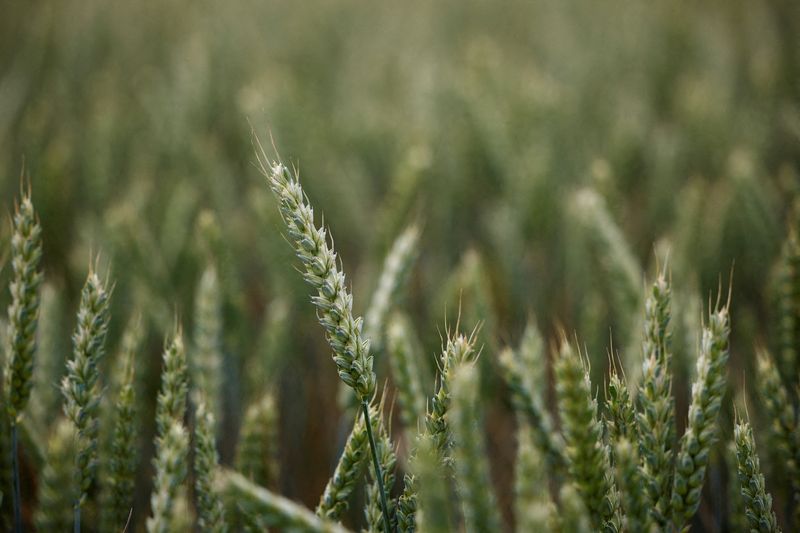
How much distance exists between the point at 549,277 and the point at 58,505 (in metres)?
1.69

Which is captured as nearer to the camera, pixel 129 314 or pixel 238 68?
pixel 129 314

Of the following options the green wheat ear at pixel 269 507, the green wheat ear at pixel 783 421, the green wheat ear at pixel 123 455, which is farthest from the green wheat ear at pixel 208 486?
the green wheat ear at pixel 783 421

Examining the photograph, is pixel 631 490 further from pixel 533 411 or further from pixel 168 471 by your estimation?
pixel 168 471

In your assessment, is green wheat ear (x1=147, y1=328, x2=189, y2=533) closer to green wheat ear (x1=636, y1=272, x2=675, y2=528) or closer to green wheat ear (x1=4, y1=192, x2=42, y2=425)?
green wheat ear (x1=4, y1=192, x2=42, y2=425)

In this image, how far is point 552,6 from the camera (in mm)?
4289

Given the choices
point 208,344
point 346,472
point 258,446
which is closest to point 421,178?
point 208,344

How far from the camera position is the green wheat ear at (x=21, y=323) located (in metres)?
0.80

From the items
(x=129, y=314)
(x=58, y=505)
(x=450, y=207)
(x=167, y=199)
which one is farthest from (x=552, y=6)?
(x=58, y=505)

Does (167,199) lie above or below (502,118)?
below

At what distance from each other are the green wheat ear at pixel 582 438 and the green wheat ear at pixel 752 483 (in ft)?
0.63

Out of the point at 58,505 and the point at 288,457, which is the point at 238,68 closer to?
the point at 288,457

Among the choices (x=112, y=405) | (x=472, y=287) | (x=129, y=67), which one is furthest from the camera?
(x=129, y=67)

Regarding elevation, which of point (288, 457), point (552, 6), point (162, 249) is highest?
point (552, 6)

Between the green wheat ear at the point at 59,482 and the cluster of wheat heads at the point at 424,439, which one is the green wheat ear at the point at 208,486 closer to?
the cluster of wheat heads at the point at 424,439
